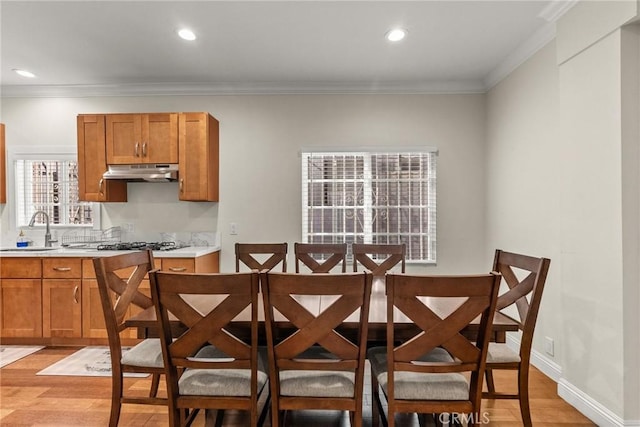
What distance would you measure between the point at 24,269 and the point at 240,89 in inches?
109

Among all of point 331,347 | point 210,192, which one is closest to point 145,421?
point 331,347

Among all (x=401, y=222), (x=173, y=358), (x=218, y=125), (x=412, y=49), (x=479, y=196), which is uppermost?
(x=412, y=49)

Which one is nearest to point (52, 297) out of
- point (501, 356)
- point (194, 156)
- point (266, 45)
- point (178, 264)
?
point (178, 264)

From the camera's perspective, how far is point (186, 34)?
2.83m

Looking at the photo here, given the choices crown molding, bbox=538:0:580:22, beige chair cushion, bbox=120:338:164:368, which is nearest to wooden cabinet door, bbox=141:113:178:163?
beige chair cushion, bbox=120:338:164:368

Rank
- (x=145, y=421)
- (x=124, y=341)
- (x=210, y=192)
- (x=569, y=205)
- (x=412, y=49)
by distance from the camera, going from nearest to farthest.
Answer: (x=145, y=421) → (x=569, y=205) → (x=412, y=49) → (x=124, y=341) → (x=210, y=192)

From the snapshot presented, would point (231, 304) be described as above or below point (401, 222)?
below

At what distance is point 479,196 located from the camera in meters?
3.94

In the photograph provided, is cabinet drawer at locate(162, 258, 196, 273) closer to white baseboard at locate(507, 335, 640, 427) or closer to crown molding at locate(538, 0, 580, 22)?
white baseboard at locate(507, 335, 640, 427)

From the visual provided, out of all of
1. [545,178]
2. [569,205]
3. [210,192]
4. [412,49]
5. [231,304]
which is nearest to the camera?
[231,304]

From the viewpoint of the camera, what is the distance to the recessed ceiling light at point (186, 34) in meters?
2.78

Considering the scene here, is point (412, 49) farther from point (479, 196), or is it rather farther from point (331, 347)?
point (331, 347)

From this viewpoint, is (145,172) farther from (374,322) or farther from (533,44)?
(533,44)

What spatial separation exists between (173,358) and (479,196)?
347 cm
